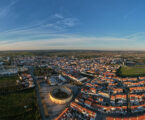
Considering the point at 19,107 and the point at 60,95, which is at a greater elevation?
the point at 60,95

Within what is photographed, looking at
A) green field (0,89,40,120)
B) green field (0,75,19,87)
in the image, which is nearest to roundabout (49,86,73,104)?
green field (0,89,40,120)

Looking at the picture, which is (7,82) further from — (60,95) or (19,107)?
(60,95)

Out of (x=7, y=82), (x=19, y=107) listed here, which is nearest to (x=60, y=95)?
(x=19, y=107)

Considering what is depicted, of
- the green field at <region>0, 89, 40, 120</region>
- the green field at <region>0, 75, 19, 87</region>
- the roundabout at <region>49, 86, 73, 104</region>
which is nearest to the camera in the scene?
the green field at <region>0, 89, 40, 120</region>

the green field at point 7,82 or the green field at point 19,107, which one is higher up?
the green field at point 7,82

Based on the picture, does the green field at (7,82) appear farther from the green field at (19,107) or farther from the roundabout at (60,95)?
the roundabout at (60,95)

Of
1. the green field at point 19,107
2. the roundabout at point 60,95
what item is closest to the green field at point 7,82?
the green field at point 19,107

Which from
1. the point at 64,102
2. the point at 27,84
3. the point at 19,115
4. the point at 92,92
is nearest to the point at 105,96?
the point at 92,92

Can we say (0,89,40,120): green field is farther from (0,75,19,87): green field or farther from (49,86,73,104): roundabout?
(0,75,19,87): green field

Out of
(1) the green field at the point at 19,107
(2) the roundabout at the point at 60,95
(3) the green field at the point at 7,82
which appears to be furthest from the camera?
(3) the green field at the point at 7,82
